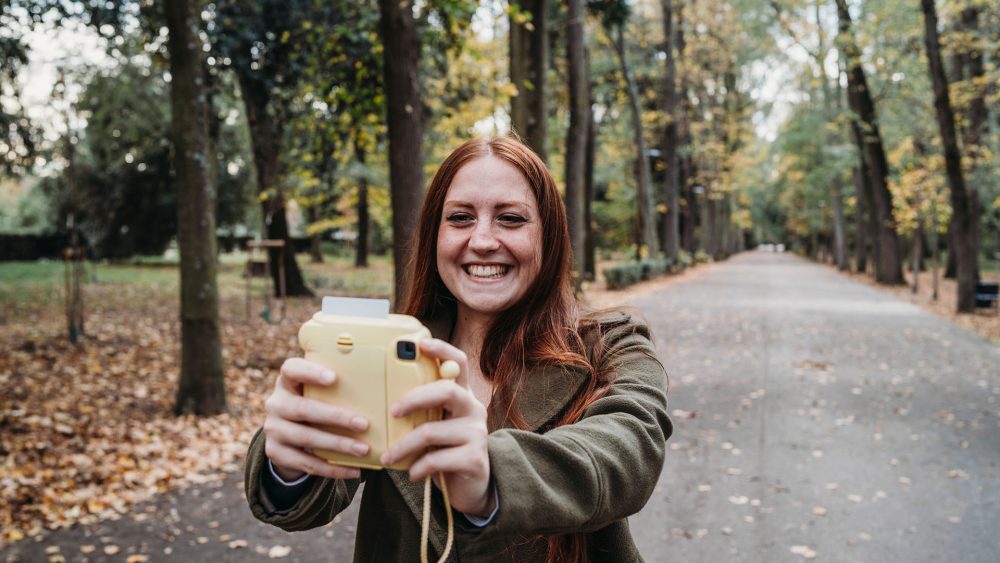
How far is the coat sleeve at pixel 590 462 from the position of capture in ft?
3.52

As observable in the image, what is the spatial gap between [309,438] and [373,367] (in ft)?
0.52

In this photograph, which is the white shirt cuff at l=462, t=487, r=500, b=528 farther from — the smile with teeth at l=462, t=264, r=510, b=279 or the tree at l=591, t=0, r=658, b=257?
the tree at l=591, t=0, r=658, b=257

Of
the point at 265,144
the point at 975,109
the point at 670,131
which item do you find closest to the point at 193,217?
the point at 265,144

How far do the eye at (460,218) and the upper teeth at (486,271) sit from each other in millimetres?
101

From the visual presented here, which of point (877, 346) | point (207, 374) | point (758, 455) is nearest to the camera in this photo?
point (758, 455)

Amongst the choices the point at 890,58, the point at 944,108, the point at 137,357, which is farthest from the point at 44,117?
the point at 890,58

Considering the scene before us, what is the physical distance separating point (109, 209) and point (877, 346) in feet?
102

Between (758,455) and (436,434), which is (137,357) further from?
(436,434)

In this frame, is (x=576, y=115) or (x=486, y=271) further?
(x=576, y=115)

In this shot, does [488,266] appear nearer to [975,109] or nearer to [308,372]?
[308,372]

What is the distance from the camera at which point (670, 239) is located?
3269 cm

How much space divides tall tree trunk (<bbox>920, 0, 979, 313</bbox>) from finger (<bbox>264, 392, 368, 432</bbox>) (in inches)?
754

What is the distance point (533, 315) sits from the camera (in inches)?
65.2

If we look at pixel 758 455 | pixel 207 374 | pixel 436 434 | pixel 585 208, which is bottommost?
pixel 758 455
